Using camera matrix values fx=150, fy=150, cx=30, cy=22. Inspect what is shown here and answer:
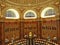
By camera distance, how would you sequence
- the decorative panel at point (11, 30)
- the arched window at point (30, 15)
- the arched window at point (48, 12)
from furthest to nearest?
the arched window at point (30, 15) < the arched window at point (48, 12) < the decorative panel at point (11, 30)

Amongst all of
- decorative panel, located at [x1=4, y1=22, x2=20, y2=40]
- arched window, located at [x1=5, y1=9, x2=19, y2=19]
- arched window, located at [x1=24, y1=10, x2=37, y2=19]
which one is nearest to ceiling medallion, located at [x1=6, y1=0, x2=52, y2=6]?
arched window, located at [x1=24, y1=10, x2=37, y2=19]

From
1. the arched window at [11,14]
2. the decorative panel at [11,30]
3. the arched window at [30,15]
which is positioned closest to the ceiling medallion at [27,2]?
the arched window at [30,15]

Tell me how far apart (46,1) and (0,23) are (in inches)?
295

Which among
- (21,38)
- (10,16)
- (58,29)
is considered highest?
(10,16)

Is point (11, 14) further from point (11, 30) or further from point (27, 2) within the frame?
point (27, 2)

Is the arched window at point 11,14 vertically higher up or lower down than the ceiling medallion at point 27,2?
lower down

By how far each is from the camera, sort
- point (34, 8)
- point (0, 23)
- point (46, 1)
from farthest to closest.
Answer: point (34, 8), point (46, 1), point (0, 23)

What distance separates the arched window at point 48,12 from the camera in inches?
898

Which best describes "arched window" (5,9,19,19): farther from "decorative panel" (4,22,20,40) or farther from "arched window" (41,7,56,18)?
"arched window" (41,7,56,18)

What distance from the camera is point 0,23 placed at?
20797 mm

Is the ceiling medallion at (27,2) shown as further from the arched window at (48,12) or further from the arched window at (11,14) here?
the arched window at (11,14)

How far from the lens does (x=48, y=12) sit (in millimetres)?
23812

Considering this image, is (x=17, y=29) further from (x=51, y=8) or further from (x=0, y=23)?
(x=51, y=8)

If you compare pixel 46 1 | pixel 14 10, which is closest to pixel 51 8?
pixel 46 1
